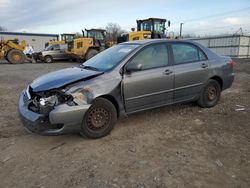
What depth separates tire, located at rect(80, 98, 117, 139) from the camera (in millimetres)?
4078

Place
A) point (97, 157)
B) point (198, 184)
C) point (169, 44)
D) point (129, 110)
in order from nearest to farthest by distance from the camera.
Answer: point (198, 184) → point (97, 157) → point (129, 110) → point (169, 44)

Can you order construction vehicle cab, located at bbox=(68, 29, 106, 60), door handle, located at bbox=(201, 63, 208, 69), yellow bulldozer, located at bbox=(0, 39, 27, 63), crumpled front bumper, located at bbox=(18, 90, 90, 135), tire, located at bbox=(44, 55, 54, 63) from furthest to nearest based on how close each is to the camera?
1. tire, located at bbox=(44, 55, 54, 63)
2. yellow bulldozer, located at bbox=(0, 39, 27, 63)
3. construction vehicle cab, located at bbox=(68, 29, 106, 60)
4. door handle, located at bbox=(201, 63, 208, 69)
5. crumpled front bumper, located at bbox=(18, 90, 90, 135)

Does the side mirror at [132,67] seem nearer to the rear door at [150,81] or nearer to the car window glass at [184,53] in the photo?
the rear door at [150,81]

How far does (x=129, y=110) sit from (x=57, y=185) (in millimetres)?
1975

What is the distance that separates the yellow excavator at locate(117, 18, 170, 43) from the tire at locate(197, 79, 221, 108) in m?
11.1

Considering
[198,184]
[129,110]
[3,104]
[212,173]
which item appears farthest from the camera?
[3,104]

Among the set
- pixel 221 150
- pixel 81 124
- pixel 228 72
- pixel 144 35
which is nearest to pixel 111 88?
pixel 81 124

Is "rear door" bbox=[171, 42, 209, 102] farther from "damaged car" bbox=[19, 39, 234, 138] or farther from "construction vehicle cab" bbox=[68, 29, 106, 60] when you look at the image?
"construction vehicle cab" bbox=[68, 29, 106, 60]

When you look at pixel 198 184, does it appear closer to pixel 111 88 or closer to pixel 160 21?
pixel 111 88

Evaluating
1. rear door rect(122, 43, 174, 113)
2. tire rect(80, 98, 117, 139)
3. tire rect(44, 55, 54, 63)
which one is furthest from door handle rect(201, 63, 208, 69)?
tire rect(44, 55, 54, 63)

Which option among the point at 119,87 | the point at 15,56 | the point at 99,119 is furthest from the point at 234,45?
the point at 99,119

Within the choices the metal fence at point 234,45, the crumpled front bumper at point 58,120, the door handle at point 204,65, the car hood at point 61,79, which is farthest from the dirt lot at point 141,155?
the metal fence at point 234,45

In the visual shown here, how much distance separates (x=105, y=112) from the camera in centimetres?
422

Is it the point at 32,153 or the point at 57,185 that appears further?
the point at 32,153
